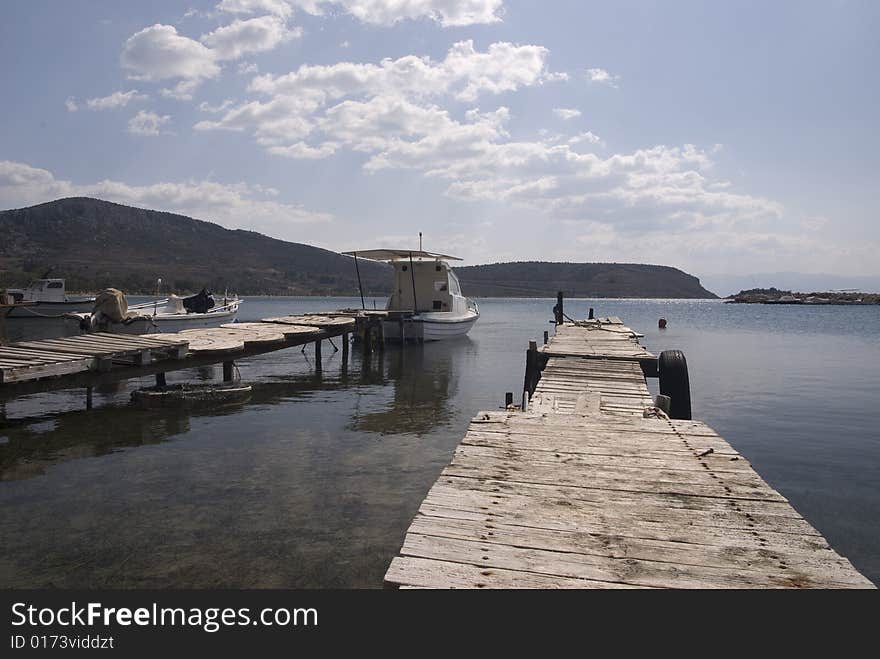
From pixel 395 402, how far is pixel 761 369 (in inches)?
687

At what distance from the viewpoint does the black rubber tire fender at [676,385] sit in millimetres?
12141

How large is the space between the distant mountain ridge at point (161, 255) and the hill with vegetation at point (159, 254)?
25 centimetres

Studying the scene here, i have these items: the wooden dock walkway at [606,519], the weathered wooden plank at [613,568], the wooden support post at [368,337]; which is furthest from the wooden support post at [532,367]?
the wooden support post at [368,337]

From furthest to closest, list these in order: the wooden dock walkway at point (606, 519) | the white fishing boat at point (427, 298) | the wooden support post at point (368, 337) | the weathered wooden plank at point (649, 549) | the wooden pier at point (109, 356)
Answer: the white fishing boat at point (427, 298)
the wooden support post at point (368, 337)
the wooden pier at point (109, 356)
the weathered wooden plank at point (649, 549)
the wooden dock walkway at point (606, 519)

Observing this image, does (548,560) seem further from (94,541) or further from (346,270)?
(346,270)

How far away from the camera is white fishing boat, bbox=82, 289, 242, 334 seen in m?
21.0

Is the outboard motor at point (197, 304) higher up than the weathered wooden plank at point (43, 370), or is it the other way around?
the outboard motor at point (197, 304)

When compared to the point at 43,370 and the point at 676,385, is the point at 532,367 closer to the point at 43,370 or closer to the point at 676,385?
the point at 676,385

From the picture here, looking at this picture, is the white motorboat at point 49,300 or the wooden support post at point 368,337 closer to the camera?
the wooden support post at point 368,337

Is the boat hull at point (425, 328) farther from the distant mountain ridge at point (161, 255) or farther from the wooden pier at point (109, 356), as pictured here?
the distant mountain ridge at point (161, 255)

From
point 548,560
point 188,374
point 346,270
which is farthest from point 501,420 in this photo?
point 346,270

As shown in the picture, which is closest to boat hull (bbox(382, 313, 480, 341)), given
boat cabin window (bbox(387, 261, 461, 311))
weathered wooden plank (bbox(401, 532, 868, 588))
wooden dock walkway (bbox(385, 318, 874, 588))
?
boat cabin window (bbox(387, 261, 461, 311))

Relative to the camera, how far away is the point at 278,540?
21.9ft

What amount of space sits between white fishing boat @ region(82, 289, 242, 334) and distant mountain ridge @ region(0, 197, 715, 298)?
85874 mm
